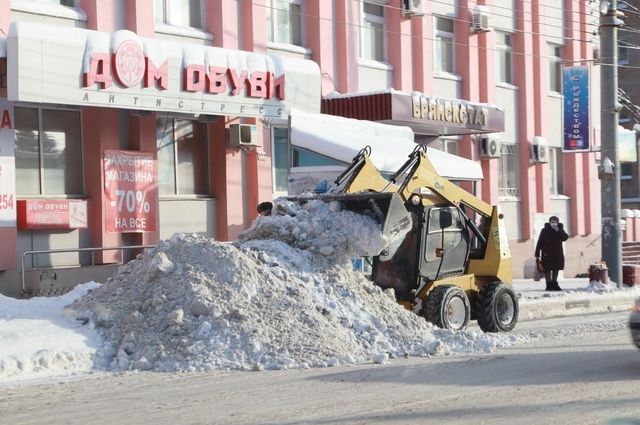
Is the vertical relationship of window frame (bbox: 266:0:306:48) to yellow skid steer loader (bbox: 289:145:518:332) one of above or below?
above

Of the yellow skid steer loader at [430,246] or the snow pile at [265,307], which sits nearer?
the snow pile at [265,307]

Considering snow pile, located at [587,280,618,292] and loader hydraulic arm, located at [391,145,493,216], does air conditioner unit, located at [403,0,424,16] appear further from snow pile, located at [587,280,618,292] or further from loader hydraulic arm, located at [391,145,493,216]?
loader hydraulic arm, located at [391,145,493,216]

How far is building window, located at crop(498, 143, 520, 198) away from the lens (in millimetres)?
31938

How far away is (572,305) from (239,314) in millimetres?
11416

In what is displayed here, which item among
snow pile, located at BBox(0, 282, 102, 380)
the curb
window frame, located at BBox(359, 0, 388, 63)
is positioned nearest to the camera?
snow pile, located at BBox(0, 282, 102, 380)

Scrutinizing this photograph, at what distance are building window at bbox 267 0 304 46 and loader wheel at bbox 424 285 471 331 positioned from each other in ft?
34.8

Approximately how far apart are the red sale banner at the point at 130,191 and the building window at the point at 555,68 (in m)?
17.2

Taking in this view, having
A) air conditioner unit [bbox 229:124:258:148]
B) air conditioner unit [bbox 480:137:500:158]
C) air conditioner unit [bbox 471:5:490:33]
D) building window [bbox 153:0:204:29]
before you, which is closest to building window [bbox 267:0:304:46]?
building window [bbox 153:0:204:29]

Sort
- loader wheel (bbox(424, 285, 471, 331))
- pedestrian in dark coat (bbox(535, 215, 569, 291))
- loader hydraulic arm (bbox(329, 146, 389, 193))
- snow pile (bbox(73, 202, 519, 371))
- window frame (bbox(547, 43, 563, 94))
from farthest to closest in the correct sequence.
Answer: window frame (bbox(547, 43, 563, 94)), pedestrian in dark coat (bbox(535, 215, 569, 291)), loader hydraulic arm (bbox(329, 146, 389, 193)), loader wheel (bbox(424, 285, 471, 331)), snow pile (bbox(73, 202, 519, 371))

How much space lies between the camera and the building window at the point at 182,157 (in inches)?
850

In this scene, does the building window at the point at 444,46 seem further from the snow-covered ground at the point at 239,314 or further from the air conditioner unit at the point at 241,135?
the snow-covered ground at the point at 239,314

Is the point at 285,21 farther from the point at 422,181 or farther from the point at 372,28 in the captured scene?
the point at 422,181

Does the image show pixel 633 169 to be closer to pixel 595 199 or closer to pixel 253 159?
pixel 595 199

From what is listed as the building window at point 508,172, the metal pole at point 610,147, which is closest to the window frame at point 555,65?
the building window at point 508,172
